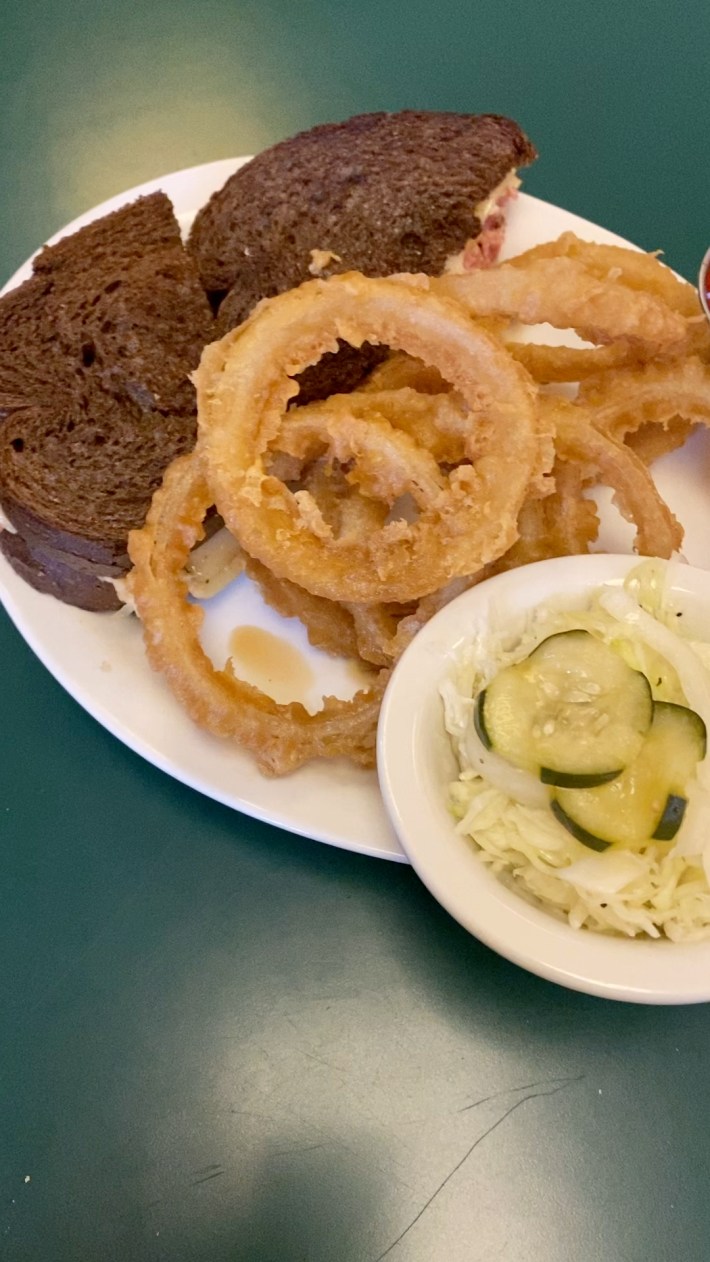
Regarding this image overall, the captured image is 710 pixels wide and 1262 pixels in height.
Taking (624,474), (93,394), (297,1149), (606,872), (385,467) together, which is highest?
(93,394)

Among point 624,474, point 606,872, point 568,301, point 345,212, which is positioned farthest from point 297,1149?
point 345,212

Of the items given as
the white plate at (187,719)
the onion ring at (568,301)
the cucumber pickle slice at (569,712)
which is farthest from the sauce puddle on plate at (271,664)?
the onion ring at (568,301)

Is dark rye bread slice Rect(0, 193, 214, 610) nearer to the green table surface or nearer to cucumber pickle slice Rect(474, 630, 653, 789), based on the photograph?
the green table surface

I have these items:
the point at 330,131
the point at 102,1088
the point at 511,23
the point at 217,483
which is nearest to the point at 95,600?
the point at 217,483

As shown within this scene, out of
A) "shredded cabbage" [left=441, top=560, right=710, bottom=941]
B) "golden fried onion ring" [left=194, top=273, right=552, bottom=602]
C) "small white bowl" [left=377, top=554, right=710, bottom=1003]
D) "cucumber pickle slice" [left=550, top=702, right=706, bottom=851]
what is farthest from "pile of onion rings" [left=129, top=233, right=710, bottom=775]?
"cucumber pickle slice" [left=550, top=702, right=706, bottom=851]

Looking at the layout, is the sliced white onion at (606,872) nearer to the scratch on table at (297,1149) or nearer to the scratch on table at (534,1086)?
the scratch on table at (534,1086)

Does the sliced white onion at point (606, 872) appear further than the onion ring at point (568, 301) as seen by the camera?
No

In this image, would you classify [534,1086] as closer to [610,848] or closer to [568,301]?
[610,848]
